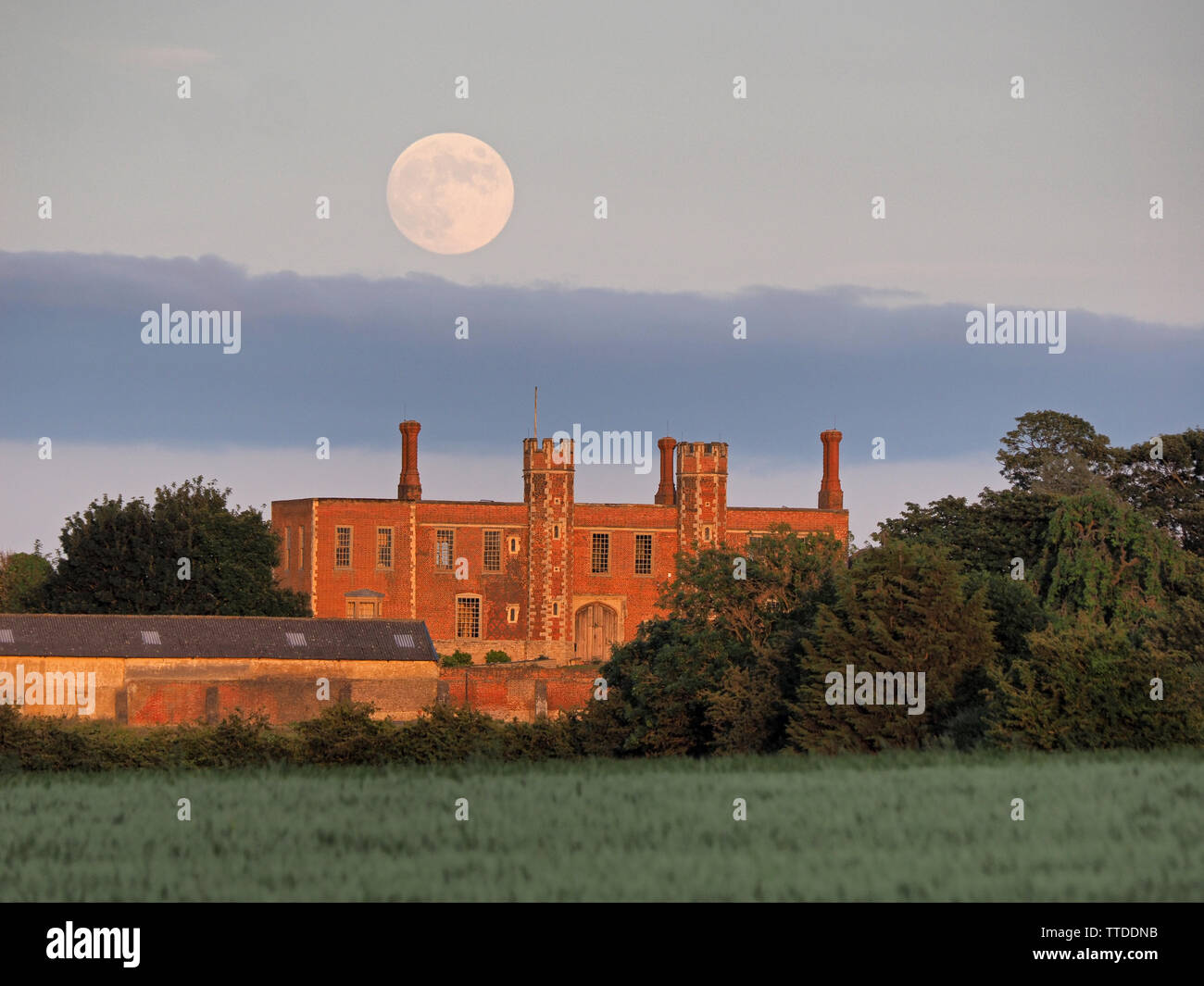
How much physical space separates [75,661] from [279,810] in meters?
40.3

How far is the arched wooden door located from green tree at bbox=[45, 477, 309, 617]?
561 inches

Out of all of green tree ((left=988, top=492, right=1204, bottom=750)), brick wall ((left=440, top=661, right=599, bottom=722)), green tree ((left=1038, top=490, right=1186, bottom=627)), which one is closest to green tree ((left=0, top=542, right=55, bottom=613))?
brick wall ((left=440, top=661, right=599, bottom=722))

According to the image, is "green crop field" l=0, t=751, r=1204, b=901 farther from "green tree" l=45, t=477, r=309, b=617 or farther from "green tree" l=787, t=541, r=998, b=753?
"green tree" l=45, t=477, r=309, b=617

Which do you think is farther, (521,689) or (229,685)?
(521,689)

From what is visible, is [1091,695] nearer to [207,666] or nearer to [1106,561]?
[1106,561]

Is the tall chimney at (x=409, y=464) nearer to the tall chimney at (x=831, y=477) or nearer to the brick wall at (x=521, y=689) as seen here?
the brick wall at (x=521, y=689)

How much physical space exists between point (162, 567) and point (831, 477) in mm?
35292

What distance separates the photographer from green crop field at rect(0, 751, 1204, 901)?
38.7 ft

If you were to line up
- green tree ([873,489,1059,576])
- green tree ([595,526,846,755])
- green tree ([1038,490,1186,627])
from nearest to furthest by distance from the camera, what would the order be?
green tree ([595,526,846,755]), green tree ([1038,490,1186,627]), green tree ([873,489,1059,576])

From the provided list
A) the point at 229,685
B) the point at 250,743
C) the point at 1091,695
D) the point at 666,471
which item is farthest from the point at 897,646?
the point at 666,471

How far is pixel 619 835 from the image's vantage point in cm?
1434

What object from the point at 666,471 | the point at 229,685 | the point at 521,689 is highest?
the point at 666,471

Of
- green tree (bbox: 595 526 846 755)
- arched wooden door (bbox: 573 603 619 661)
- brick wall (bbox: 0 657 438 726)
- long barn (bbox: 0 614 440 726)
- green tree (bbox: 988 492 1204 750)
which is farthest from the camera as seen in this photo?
arched wooden door (bbox: 573 603 619 661)
